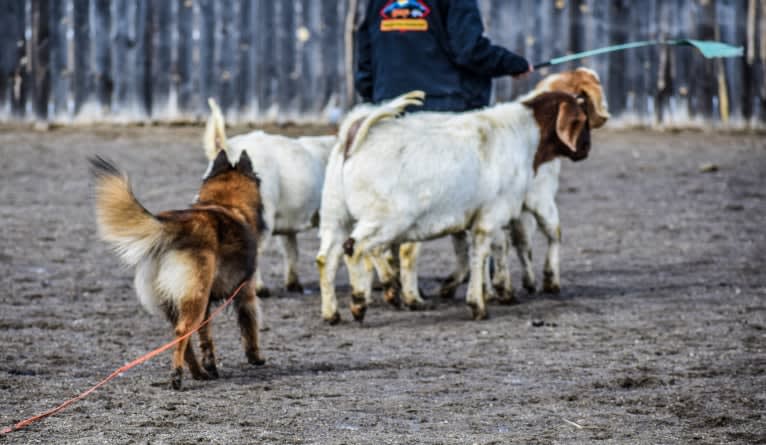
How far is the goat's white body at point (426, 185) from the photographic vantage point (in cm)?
838

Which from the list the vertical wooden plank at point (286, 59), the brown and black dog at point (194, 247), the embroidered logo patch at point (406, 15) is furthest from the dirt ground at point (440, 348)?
the vertical wooden plank at point (286, 59)

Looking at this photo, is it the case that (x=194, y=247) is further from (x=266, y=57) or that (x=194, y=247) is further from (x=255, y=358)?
(x=266, y=57)

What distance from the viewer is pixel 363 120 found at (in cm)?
858

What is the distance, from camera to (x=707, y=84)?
17.0 metres

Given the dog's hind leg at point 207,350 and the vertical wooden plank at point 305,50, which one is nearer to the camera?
the dog's hind leg at point 207,350

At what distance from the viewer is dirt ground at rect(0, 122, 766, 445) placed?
5879mm

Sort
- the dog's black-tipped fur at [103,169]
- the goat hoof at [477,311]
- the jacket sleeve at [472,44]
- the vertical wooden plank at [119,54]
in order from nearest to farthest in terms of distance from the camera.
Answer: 1. the dog's black-tipped fur at [103,169]
2. the goat hoof at [477,311]
3. the jacket sleeve at [472,44]
4. the vertical wooden plank at [119,54]

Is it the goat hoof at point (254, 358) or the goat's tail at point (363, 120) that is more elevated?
the goat's tail at point (363, 120)

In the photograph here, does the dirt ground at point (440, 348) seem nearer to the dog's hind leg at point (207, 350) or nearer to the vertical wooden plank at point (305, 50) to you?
the dog's hind leg at point (207, 350)

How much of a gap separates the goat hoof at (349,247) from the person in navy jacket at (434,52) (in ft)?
5.28

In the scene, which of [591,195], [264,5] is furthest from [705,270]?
[264,5]

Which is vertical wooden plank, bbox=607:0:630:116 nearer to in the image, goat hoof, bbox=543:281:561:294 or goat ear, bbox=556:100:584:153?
goat hoof, bbox=543:281:561:294

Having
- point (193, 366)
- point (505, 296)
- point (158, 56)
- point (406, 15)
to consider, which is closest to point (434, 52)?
point (406, 15)

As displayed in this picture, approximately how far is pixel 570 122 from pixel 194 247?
3807mm
